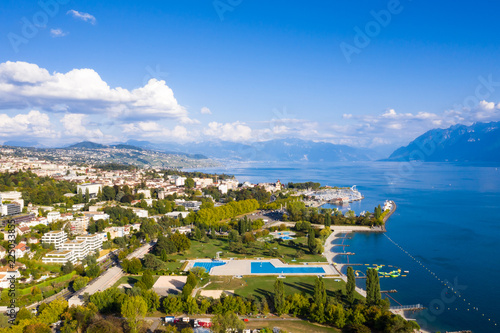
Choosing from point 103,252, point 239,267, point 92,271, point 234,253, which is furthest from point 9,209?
point 239,267

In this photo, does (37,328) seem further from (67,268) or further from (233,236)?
(233,236)

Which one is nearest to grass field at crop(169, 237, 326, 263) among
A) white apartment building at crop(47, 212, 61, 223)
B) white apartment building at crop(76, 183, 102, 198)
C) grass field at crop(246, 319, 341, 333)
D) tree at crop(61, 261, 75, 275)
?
tree at crop(61, 261, 75, 275)

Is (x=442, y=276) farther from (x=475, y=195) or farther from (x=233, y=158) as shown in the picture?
(x=233, y=158)

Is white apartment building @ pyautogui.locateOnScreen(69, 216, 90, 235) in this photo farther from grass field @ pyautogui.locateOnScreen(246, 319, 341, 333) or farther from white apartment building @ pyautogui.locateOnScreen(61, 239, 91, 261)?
grass field @ pyautogui.locateOnScreen(246, 319, 341, 333)

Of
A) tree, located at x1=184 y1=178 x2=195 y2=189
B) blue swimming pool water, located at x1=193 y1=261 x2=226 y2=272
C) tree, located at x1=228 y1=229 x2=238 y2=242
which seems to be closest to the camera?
blue swimming pool water, located at x1=193 y1=261 x2=226 y2=272

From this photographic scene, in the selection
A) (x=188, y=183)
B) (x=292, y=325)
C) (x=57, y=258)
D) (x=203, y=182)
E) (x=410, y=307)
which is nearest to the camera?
(x=292, y=325)

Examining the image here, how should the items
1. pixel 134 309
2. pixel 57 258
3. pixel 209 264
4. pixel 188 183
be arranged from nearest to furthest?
pixel 134 309
pixel 57 258
pixel 209 264
pixel 188 183

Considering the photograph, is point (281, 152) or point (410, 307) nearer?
point (410, 307)
